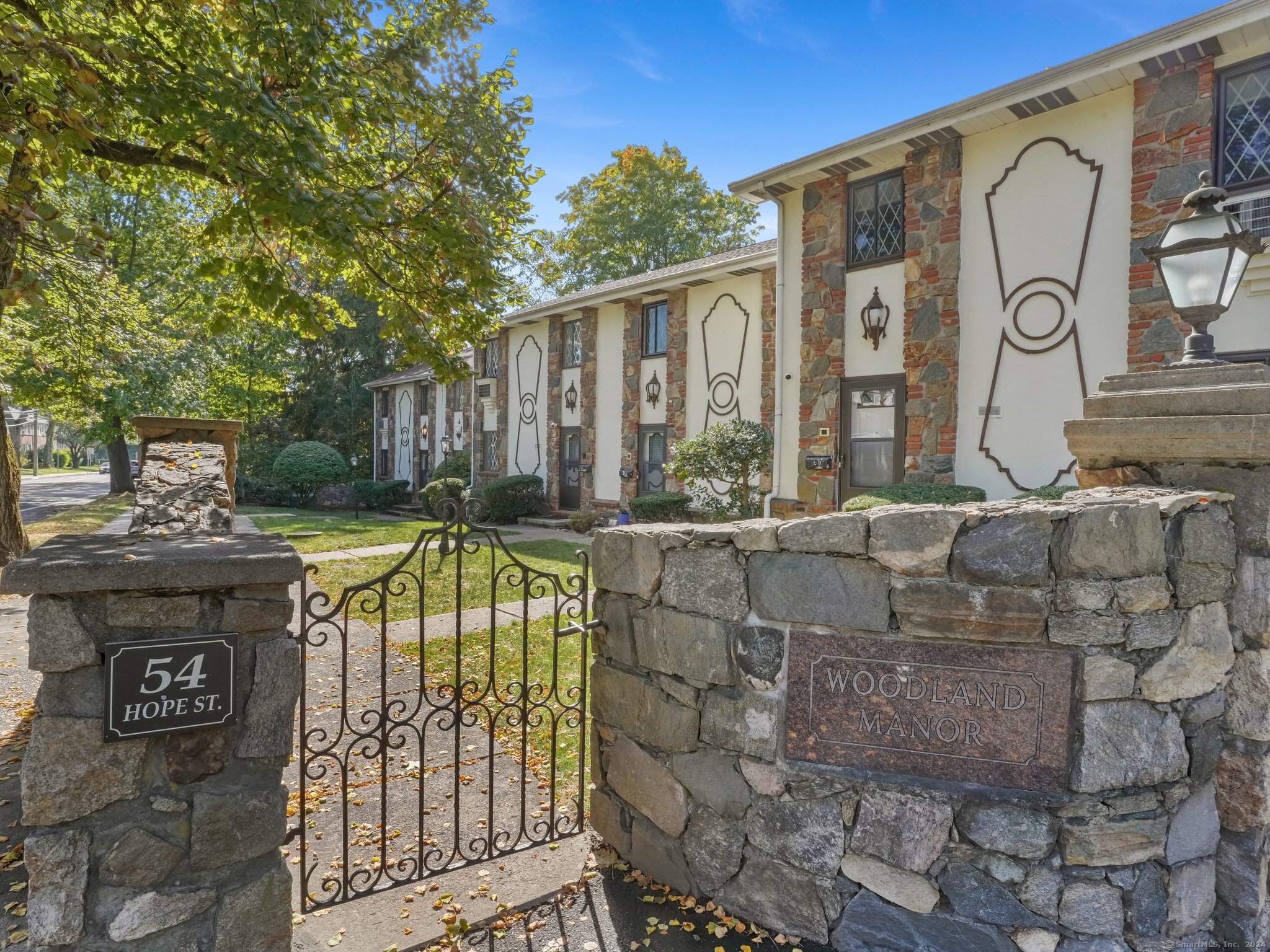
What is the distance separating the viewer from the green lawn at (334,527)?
37.5 ft

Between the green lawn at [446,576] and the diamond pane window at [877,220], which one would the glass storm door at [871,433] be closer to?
the diamond pane window at [877,220]

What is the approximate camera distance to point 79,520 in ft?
41.5

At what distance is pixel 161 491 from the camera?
3350 mm

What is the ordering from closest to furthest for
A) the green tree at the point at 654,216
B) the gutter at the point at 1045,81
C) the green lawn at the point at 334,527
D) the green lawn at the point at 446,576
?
1. the gutter at the point at 1045,81
2. the green lawn at the point at 446,576
3. the green lawn at the point at 334,527
4. the green tree at the point at 654,216

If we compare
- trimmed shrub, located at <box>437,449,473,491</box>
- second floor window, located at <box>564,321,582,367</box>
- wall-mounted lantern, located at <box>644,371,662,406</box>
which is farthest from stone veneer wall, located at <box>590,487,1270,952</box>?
trimmed shrub, located at <box>437,449,473,491</box>

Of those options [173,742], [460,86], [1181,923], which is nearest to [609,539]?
[173,742]

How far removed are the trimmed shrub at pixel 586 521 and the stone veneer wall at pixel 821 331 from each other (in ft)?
17.5

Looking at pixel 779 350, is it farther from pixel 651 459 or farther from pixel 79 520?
pixel 79 520

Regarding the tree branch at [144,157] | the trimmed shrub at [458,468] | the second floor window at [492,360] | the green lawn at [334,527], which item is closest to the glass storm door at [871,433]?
the green lawn at [334,527]

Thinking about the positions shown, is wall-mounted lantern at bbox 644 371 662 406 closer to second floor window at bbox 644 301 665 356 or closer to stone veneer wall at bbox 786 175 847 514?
second floor window at bbox 644 301 665 356

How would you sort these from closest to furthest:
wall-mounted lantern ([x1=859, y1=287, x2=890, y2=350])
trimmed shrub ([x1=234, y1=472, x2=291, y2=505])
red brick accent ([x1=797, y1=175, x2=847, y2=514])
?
wall-mounted lantern ([x1=859, y1=287, x2=890, y2=350]) < red brick accent ([x1=797, y1=175, x2=847, y2=514]) < trimmed shrub ([x1=234, y1=472, x2=291, y2=505])

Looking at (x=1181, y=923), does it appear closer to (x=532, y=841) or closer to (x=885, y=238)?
(x=532, y=841)

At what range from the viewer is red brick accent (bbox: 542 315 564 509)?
1504 centimetres

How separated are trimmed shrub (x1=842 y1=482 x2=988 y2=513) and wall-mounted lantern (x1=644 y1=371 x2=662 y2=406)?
6034mm
